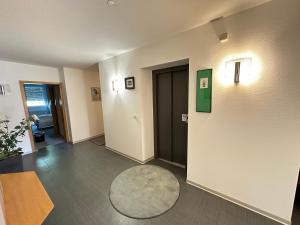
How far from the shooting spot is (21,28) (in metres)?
1.76

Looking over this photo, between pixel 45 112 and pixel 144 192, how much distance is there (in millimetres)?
8015

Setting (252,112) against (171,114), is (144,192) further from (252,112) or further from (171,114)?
(252,112)

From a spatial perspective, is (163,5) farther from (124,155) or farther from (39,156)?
(39,156)

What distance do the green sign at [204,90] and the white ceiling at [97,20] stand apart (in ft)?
2.24

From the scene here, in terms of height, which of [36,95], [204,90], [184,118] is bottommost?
[184,118]

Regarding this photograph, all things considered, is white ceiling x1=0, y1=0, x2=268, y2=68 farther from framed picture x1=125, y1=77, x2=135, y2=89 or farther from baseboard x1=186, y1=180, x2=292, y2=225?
baseboard x1=186, y1=180, x2=292, y2=225

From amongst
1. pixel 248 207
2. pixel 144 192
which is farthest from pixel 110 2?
pixel 248 207

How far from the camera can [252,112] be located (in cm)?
160

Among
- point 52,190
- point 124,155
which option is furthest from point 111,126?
point 52,190

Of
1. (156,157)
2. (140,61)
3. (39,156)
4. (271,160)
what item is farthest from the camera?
(39,156)

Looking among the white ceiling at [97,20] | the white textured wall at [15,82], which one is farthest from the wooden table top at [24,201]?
the white textured wall at [15,82]

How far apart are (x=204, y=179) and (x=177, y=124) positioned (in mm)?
1109

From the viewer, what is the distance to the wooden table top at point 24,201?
995 mm

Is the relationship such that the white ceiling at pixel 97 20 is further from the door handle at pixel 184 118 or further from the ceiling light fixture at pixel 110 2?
the door handle at pixel 184 118
